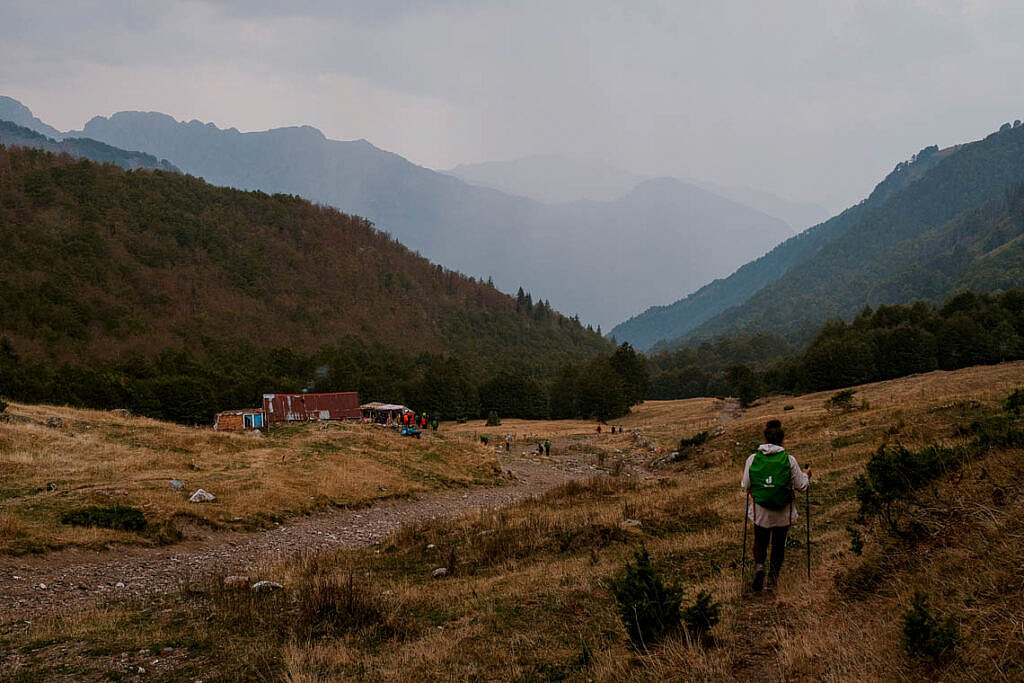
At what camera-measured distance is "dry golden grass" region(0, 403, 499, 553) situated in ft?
53.6

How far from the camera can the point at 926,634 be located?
473 centimetres

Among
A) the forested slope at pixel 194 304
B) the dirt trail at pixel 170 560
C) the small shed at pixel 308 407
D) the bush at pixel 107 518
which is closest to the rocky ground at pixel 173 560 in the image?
the dirt trail at pixel 170 560

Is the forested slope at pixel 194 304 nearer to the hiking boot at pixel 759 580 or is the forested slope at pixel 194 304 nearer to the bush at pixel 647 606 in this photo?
the bush at pixel 647 606

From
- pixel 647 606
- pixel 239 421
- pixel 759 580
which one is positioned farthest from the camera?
pixel 239 421

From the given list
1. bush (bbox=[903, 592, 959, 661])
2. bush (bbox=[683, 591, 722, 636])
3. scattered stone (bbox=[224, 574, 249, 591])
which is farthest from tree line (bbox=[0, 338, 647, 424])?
bush (bbox=[903, 592, 959, 661])

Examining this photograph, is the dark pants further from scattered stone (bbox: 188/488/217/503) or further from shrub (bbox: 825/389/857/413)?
shrub (bbox: 825/389/857/413)

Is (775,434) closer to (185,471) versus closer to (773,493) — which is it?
(773,493)

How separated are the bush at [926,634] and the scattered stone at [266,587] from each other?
992 cm

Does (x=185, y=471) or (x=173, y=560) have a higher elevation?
(x=185, y=471)

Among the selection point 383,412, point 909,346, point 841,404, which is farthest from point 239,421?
point 909,346

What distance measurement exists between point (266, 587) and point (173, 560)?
567 centimetres

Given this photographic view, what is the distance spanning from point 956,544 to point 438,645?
6.32 m

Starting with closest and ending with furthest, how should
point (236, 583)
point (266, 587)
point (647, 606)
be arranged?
point (647, 606) → point (266, 587) → point (236, 583)

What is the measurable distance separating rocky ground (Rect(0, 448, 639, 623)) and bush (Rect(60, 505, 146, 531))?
1.26 m
